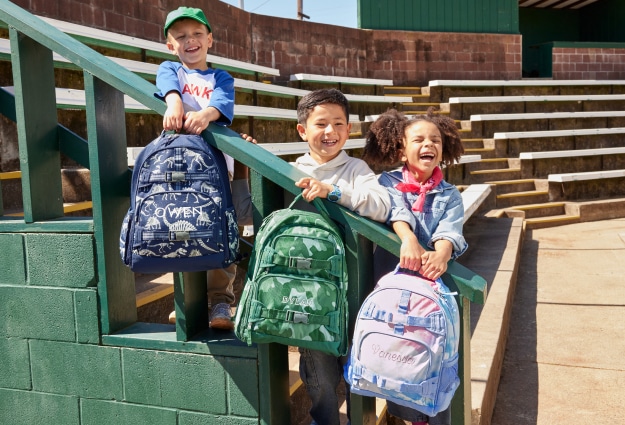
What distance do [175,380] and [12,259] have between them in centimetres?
77

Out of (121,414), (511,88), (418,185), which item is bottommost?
(121,414)

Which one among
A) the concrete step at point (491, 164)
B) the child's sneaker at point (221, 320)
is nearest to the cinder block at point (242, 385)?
the child's sneaker at point (221, 320)

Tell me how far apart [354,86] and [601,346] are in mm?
7131

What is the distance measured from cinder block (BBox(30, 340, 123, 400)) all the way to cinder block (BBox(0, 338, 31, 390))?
34 millimetres

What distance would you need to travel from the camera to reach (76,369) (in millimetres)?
2156

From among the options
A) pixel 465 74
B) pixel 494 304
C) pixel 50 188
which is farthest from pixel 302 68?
pixel 50 188

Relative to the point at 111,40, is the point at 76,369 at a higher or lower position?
lower

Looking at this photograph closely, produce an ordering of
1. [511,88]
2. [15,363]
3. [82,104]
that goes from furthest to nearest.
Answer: [511,88] < [82,104] < [15,363]

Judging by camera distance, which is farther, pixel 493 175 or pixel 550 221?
pixel 493 175

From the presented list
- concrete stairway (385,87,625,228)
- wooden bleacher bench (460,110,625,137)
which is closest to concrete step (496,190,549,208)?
concrete stairway (385,87,625,228)

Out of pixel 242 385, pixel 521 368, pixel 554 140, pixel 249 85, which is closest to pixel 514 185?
pixel 554 140

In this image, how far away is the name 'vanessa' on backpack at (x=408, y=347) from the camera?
5.45ft

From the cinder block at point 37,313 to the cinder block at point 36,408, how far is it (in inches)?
8.8

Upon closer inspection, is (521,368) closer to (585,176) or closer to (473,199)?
(473,199)
